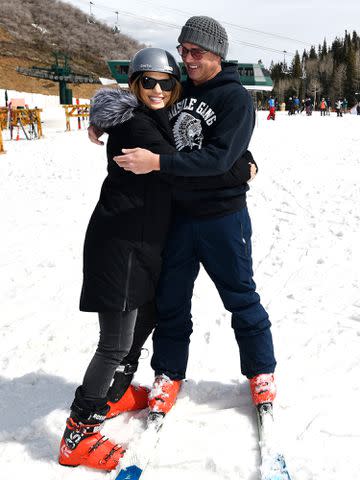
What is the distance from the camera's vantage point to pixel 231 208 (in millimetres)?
2357

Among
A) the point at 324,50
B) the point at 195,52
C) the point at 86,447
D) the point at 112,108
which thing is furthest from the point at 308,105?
the point at 324,50

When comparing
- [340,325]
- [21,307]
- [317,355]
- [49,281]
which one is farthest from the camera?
[49,281]

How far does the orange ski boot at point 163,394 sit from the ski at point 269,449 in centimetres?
48

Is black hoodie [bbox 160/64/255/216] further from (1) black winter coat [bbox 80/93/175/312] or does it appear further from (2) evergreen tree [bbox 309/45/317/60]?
(2) evergreen tree [bbox 309/45/317/60]

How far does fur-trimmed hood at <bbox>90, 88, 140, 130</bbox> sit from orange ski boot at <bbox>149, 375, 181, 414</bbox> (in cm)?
145

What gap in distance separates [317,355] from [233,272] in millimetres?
1125

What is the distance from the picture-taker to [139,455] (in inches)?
86.9

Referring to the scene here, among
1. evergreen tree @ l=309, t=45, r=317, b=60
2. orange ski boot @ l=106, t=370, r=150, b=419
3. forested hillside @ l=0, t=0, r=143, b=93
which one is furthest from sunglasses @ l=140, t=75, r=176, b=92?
evergreen tree @ l=309, t=45, r=317, b=60

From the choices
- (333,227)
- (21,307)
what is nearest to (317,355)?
(21,307)

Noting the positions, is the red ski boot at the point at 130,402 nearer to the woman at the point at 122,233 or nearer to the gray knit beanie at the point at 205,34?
the woman at the point at 122,233

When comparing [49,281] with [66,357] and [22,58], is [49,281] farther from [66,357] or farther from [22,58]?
[22,58]

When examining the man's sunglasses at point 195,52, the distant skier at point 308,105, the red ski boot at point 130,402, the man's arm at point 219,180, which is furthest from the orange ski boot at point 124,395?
the distant skier at point 308,105

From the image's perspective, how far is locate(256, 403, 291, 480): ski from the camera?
204 centimetres

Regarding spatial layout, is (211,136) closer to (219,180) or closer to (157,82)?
(219,180)
